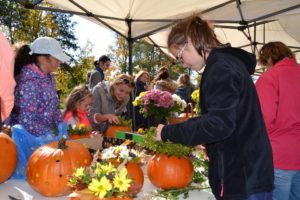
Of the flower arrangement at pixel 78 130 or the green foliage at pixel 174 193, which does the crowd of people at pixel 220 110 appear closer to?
the green foliage at pixel 174 193

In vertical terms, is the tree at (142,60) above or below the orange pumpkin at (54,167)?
above

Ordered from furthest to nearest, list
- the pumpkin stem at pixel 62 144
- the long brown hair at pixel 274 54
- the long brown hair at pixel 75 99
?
the long brown hair at pixel 75 99 < the long brown hair at pixel 274 54 < the pumpkin stem at pixel 62 144

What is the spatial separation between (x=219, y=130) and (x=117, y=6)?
4.04m

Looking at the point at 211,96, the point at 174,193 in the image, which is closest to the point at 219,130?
the point at 211,96

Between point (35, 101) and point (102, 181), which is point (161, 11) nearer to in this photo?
point (35, 101)

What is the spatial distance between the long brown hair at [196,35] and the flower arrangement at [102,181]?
0.63 m

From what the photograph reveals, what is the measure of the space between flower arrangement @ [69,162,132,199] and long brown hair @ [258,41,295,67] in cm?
168

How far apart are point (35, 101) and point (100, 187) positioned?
1116mm

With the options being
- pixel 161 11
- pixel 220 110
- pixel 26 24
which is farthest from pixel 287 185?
pixel 26 24

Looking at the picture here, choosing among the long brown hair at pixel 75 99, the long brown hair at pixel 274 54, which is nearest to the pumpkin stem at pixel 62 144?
the long brown hair at pixel 274 54

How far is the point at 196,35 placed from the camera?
1.56m

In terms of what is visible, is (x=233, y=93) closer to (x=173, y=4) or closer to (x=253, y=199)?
(x=253, y=199)

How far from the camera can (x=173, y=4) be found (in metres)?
5.04

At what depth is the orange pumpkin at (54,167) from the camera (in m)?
1.85
